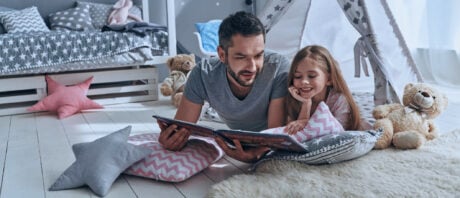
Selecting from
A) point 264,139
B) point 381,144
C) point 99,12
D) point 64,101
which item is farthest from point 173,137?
Result: point 99,12

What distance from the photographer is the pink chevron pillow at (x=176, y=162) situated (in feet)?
4.57

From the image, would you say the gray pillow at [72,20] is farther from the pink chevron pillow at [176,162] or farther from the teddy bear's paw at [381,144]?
the teddy bear's paw at [381,144]

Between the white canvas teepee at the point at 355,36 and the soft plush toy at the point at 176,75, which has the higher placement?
the white canvas teepee at the point at 355,36

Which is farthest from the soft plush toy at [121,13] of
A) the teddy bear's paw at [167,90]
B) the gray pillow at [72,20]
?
the teddy bear's paw at [167,90]

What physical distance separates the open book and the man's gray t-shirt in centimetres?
17

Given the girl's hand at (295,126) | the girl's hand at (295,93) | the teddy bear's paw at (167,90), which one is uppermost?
the girl's hand at (295,93)

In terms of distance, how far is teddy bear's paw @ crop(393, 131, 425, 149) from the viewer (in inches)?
60.7

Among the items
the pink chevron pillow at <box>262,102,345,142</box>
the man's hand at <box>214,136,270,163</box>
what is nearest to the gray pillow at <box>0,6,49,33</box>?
the man's hand at <box>214,136,270,163</box>

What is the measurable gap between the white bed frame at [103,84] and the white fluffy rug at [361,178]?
1717 mm

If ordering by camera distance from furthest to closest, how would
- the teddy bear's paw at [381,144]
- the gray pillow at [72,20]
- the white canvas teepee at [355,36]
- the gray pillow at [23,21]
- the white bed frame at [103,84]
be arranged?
the gray pillow at [72,20]
the gray pillow at [23,21]
the white bed frame at [103,84]
the white canvas teepee at [355,36]
the teddy bear's paw at [381,144]

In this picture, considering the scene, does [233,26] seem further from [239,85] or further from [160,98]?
[160,98]

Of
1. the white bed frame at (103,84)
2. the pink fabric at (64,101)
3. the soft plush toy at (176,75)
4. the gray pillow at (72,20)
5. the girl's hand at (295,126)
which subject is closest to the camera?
the girl's hand at (295,126)

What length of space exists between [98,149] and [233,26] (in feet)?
2.02

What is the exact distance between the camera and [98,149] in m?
1.42
